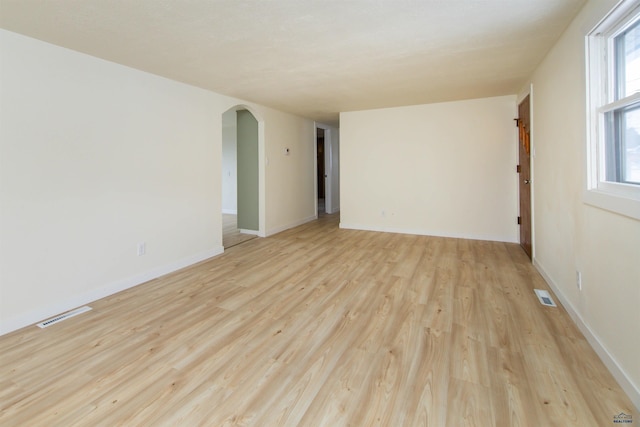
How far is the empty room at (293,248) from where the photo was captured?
5.23ft

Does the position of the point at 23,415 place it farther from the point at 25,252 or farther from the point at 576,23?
the point at 576,23

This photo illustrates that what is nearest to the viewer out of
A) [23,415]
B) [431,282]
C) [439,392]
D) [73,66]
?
[23,415]

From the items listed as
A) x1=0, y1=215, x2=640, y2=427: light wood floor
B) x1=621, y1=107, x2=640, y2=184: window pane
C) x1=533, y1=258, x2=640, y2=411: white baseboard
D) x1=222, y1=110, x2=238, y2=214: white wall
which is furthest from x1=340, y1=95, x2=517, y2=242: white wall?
x1=222, y1=110, x2=238, y2=214: white wall

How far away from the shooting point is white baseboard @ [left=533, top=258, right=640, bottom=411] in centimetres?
149

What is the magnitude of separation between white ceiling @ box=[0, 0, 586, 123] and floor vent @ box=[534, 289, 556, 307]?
2192 mm

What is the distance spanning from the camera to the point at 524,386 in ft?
5.31

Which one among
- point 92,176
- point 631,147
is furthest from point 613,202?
point 92,176

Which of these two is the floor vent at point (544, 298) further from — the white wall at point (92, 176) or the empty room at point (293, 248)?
the white wall at point (92, 176)

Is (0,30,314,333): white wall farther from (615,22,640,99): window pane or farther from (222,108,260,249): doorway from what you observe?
(615,22,640,99): window pane

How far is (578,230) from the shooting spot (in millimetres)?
2230

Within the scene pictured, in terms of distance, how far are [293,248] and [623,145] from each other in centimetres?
362

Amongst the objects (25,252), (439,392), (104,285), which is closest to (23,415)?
(25,252)

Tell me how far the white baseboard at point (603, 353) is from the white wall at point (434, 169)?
236 centimetres

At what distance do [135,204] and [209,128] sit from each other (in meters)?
1.43
